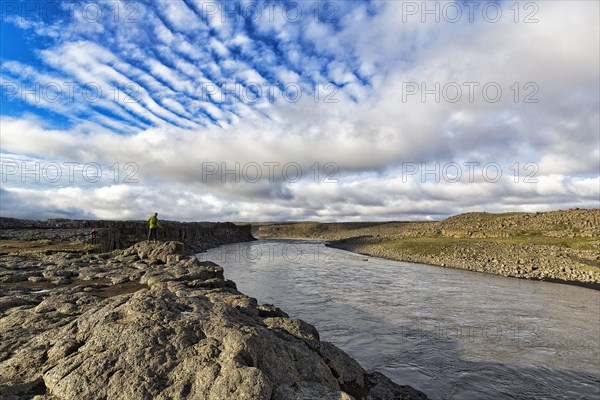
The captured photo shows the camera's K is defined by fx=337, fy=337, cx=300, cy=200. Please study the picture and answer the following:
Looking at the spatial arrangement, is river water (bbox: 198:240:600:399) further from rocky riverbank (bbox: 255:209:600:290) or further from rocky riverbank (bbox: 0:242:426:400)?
rocky riverbank (bbox: 255:209:600:290)

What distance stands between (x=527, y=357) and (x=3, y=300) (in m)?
21.9

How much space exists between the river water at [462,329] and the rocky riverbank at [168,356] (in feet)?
19.8

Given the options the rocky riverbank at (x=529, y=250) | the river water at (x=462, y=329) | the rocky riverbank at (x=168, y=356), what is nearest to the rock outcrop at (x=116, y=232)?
the river water at (x=462, y=329)

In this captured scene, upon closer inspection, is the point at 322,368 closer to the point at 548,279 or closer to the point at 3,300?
the point at 3,300

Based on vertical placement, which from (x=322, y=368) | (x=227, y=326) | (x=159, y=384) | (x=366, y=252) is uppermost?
(x=227, y=326)

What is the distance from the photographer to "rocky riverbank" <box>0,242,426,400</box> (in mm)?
5824

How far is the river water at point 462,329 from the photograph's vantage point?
13570 millimetres

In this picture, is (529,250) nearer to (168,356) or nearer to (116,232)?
(168,356)

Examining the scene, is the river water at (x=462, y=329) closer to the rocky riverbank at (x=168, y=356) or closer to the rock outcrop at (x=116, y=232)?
the rocky riverbank at (x=168, y=356)

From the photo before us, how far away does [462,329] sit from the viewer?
20.3 metres

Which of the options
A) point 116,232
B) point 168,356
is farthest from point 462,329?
point 116,232

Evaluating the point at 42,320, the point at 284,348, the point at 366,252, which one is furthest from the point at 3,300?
the point at 366,252

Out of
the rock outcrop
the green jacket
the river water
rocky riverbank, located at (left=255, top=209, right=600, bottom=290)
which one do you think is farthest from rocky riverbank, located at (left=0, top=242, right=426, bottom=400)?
rocky riverbank, located at (left=255, top=209, right=600, bottom=290)

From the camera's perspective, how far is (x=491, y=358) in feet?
52.1
